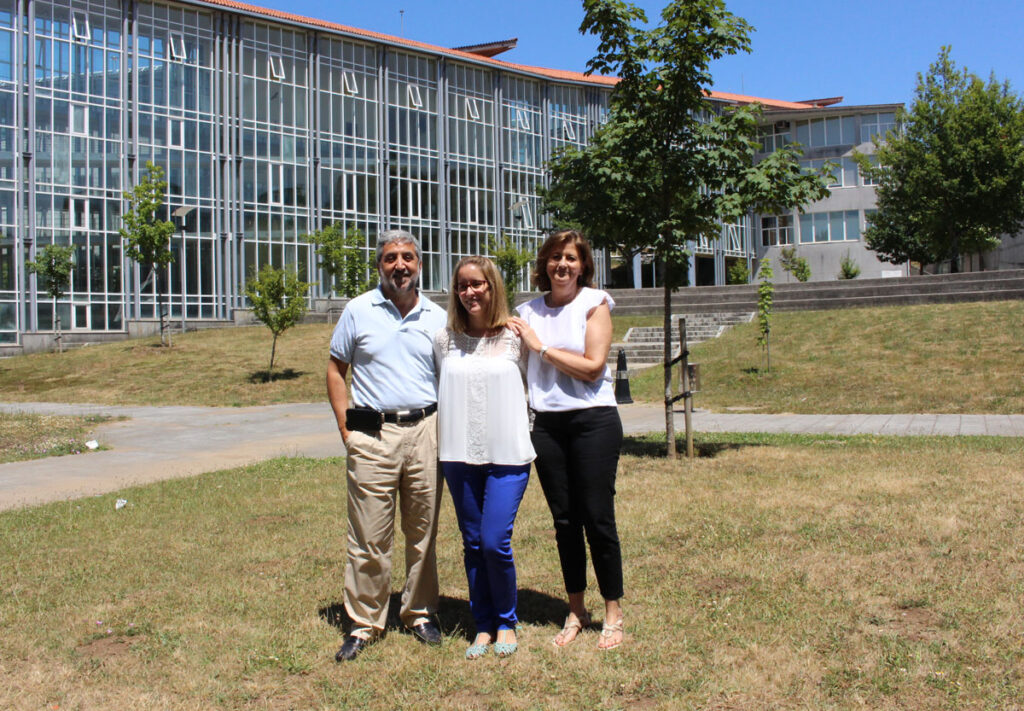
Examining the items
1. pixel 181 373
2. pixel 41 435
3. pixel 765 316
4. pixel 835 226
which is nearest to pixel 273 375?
pixel 181 373

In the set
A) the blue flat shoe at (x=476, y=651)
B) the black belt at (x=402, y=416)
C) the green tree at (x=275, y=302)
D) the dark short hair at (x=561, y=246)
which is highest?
the green tree at (x=275, y=302)

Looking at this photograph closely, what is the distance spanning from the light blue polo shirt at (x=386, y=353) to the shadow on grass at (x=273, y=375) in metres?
20.6

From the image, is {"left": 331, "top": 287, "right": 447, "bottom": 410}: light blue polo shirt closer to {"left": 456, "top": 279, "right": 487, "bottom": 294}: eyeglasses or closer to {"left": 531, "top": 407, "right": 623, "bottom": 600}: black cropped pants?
{"left": 456, "top": 279, "right": 487, "bottom": 294}: eyeglasses

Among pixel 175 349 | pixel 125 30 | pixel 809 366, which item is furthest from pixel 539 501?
pixel 125 30

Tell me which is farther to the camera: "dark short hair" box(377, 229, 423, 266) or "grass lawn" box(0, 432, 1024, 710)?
"dark short hair" box(377, 229, 423, 266)

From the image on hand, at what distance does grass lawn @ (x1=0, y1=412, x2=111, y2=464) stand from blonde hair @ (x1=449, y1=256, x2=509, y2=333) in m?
9.67

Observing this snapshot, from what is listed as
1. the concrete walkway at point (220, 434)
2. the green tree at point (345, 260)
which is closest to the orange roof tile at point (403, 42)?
the green tree at point (345, 260)

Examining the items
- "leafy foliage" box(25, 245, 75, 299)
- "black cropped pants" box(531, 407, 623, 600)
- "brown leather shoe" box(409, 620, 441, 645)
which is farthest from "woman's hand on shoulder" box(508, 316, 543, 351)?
"leafy foliage" box(25, 245, 75, 299)

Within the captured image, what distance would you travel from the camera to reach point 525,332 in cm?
435

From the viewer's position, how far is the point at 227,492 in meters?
8.77

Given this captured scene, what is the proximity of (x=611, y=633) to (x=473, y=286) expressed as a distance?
1.77 metres

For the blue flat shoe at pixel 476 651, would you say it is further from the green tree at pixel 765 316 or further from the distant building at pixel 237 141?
the distant building at pixel 237 141

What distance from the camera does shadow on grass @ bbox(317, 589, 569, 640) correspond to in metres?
4.79

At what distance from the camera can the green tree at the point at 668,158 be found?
10232 mm
